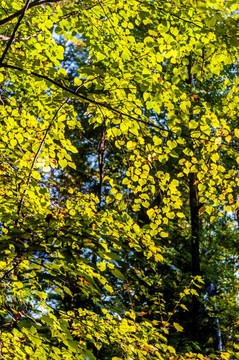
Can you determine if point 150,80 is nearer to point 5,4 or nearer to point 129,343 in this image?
point 5,4

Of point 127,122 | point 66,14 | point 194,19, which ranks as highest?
point 194,19

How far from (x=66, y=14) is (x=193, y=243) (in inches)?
224

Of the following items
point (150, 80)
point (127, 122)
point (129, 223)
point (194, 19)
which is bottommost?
point (129, 223)

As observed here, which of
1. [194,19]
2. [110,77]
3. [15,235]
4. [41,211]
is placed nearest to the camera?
[15,235]

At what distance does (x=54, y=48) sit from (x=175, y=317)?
27.0 feet

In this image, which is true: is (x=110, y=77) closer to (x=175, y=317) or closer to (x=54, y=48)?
(x=54, y=48)

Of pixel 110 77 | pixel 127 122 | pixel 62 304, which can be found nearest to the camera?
pixel 127 122

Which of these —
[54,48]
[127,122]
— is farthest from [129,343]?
[54,48]

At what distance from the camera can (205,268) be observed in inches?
304

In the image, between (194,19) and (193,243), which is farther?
(193,243)

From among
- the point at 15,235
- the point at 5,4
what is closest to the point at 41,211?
the point at 15,235

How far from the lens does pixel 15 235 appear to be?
2.08 m

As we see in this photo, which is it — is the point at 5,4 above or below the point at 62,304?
above

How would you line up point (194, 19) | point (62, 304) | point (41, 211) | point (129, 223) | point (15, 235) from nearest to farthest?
point (15, 235)
point (194, 19)
point (41, 211)
point (129, 223)
point (62, 304)
